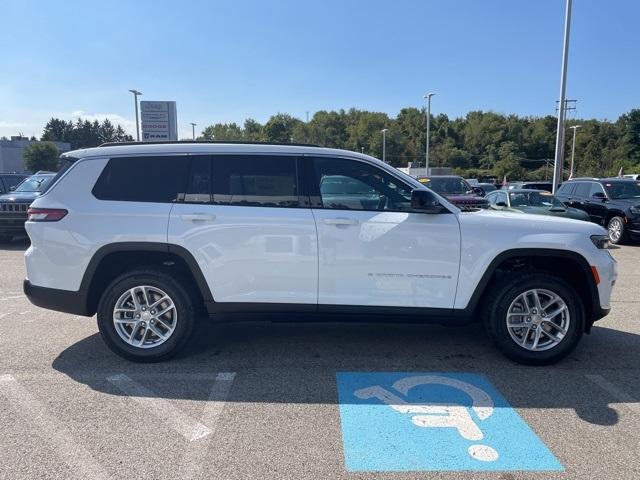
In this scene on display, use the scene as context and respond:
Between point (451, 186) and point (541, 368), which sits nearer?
point (541, 368)

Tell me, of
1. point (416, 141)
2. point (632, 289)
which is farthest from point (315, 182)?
point (416, 141)

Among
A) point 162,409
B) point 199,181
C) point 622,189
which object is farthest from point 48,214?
point 622,189

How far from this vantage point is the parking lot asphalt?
283 centimetres

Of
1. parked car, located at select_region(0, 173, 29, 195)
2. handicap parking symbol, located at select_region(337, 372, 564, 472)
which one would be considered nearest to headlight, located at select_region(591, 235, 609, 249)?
handicap parking symbol, located at select_region(337, 372, 564, 472)

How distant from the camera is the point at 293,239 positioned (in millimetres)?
4074

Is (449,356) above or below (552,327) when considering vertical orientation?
below

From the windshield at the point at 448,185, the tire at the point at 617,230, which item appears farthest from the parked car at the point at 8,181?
the tire at the point at 617,230

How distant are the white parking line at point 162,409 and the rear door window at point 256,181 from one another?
1689mm

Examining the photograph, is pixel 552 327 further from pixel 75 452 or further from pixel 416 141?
pixel 416 141

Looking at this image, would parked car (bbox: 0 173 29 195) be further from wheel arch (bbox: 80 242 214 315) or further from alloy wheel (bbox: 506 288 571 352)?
alloy wheel (bbox: 506 288 571 352)

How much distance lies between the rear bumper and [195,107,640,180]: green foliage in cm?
7177

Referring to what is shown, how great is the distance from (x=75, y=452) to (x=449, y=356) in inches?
126

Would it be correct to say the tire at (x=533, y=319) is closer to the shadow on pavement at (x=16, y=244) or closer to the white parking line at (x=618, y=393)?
the white parking line at (x=618, y=393)

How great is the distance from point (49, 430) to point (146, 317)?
4.13 ft
